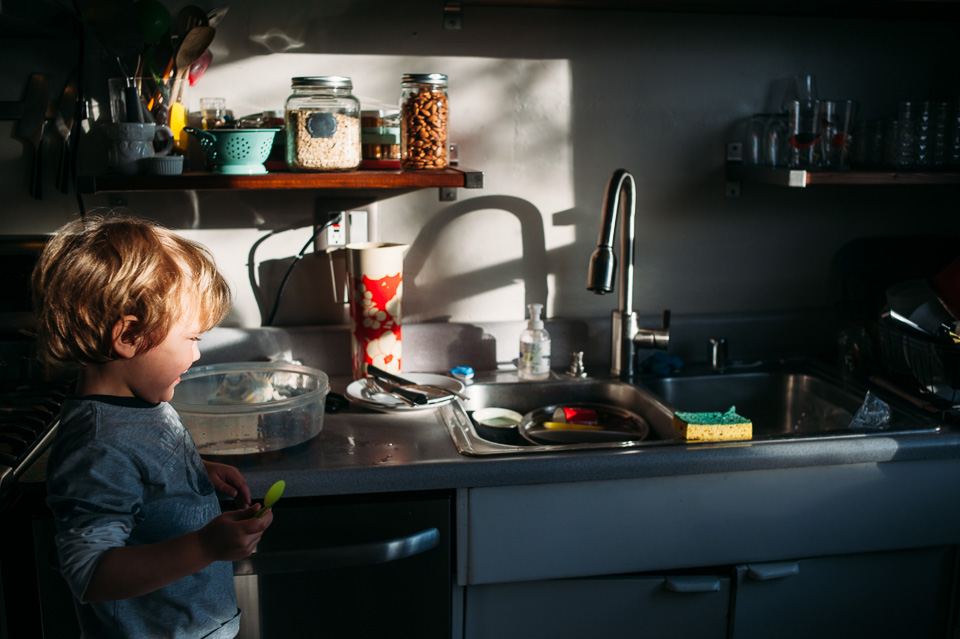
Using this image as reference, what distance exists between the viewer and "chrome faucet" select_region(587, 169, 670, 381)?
1638mm

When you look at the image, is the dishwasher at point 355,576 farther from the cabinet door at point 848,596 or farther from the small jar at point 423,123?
the small jar at point 423,123

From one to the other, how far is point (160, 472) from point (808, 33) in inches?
66.4

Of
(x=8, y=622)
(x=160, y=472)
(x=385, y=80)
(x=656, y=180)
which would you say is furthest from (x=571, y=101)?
(x=8, y=622)

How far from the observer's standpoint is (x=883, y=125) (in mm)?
1799

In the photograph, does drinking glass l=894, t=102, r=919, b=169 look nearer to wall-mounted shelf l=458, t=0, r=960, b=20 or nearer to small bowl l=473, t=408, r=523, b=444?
wall-mounted shelf l=458, t=0, r=960, b=20

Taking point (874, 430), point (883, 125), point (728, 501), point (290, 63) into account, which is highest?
point (290, 63)

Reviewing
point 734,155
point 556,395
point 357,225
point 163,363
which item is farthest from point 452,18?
point 163,363

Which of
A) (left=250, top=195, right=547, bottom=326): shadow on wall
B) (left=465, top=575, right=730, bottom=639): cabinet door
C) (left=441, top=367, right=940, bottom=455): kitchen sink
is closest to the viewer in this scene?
(left=465, top=575, right=730, bottom=639): cabinet door

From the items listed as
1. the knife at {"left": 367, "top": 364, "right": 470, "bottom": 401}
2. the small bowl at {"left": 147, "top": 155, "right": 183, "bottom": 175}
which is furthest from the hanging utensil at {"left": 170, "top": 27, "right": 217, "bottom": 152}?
the knife at {"left": 367, "top": 364, "right": 470, "bottom": 401}

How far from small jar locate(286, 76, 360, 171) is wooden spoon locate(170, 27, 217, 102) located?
0.60 feet

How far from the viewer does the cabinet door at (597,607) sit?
1381 millimetres

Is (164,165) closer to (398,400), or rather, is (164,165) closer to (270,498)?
(398,400)

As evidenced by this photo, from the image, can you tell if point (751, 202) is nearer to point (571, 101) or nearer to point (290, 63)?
point (571, 101)

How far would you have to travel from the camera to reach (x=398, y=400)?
1630mm
